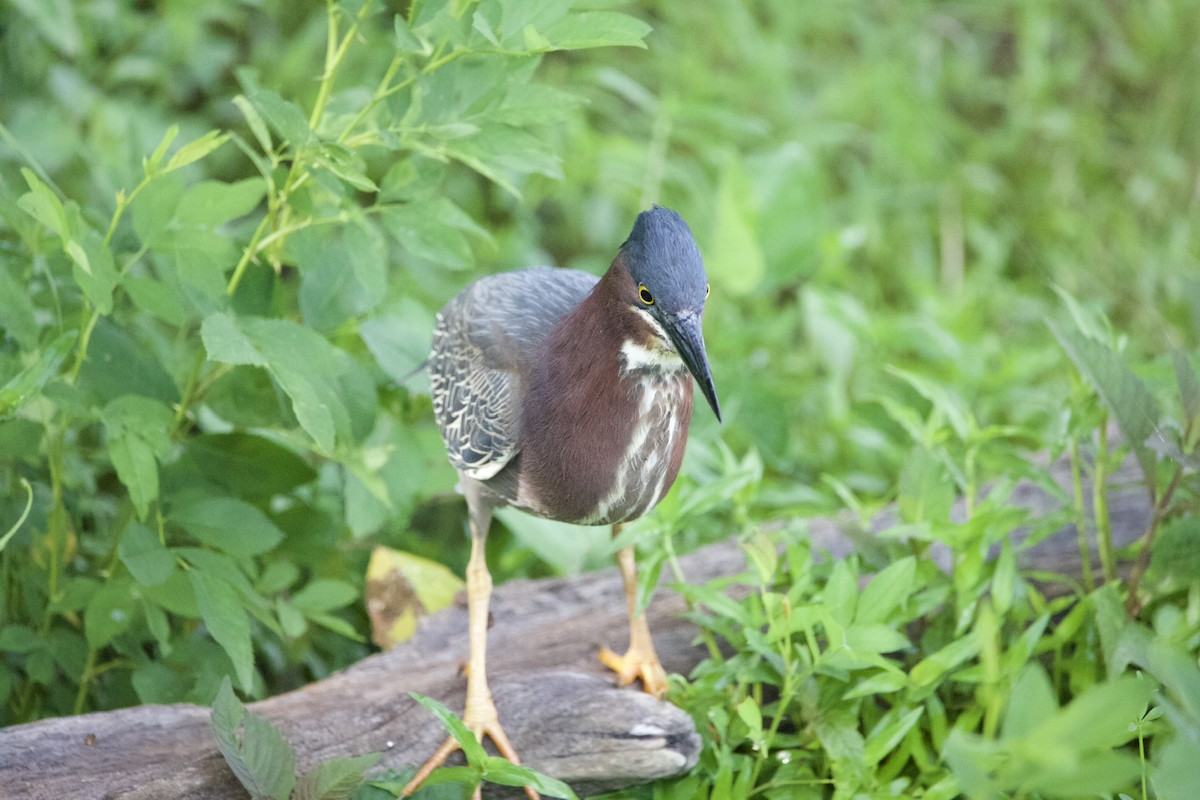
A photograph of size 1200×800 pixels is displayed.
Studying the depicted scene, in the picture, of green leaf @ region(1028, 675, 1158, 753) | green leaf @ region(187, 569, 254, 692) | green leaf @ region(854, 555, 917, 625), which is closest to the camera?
green leaf @ region(1028, 675, 1158, 753)

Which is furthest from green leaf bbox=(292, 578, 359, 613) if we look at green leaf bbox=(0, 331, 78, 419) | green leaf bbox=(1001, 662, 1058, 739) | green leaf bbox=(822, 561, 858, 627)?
green leaf bbox=(1001, 662, 1058, 739)

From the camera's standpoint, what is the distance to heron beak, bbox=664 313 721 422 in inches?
77.8

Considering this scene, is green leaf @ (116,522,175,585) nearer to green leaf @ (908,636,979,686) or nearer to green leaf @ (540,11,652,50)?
green leaf @ (540,11,652,50)

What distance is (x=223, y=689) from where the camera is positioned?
211 cm

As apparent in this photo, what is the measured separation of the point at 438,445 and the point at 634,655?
0.87 metres

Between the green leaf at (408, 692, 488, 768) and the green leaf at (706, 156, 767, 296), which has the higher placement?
the green leaf at (706, 156, 767, 296)

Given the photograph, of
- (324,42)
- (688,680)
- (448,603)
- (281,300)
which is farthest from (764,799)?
(324,42)

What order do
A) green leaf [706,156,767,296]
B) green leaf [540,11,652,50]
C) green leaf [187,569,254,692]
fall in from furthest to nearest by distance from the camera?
green leaf [706,156,767,296], green leaf [187,569,254,692], green leaf [540,11,652,50]

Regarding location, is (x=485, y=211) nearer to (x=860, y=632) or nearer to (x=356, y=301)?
(x=356, y=301)

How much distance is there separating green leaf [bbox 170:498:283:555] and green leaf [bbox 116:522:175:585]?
0.35ft

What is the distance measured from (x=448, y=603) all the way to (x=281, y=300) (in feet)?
3.25

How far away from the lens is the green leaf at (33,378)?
207cm

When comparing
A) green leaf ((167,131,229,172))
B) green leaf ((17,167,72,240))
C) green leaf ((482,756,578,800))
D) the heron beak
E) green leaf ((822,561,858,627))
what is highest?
green leaf ((167,131,229,172))

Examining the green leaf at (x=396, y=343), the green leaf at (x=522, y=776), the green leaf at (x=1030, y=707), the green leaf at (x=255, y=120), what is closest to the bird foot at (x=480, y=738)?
the green leaf at (x=522, y=776)
